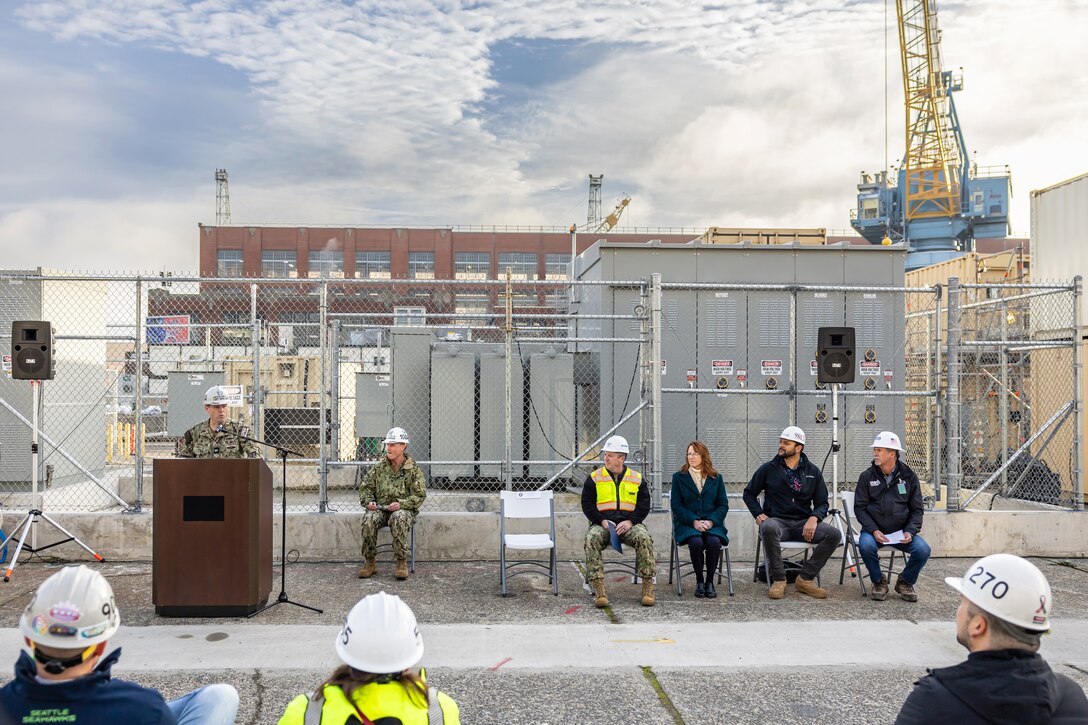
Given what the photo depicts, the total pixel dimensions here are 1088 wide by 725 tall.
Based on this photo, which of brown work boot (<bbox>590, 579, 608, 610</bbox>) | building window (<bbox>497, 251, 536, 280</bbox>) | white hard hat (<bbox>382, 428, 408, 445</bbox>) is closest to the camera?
brown work boot (<bbox>590, 579, 608, 610</bbox>)

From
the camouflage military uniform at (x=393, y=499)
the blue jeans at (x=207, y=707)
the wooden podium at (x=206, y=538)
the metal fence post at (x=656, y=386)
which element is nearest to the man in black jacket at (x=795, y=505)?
the metal fence post at (x=656, y=386)

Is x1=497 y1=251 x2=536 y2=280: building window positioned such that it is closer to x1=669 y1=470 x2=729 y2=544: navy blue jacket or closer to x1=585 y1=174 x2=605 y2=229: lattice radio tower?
x1=585 y1=174 x2=605 y2=229: lattice radio tower

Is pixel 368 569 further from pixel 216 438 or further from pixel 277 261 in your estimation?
pixel 277 261

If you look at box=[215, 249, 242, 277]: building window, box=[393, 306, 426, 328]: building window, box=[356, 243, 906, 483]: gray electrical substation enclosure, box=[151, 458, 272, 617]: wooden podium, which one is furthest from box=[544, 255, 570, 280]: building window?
box=[151, 458, 272, 617]: wooden podium

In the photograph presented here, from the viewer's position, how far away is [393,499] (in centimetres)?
816

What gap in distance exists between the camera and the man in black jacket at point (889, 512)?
292 inches

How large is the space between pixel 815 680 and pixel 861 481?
2930mm

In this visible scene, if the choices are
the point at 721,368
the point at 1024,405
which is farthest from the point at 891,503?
the point at 1024,405

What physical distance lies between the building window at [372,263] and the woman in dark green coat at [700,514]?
56.3m

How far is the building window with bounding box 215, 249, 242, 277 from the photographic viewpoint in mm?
61719

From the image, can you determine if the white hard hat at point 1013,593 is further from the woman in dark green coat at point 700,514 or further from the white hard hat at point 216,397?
the white hard hat at point 216,397

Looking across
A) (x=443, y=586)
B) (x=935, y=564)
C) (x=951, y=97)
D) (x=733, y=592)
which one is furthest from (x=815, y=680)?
(x=951, y=97)

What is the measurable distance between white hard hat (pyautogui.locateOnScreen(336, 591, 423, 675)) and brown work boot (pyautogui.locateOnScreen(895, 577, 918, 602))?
20.5 ft

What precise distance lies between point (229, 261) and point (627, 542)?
60.3 m
